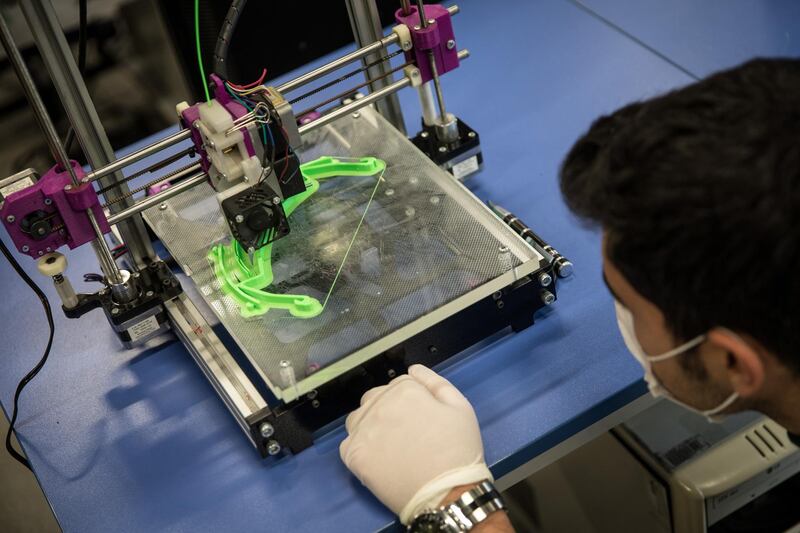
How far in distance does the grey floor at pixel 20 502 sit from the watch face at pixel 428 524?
153cm

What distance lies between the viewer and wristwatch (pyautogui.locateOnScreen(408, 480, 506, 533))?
3.79ft

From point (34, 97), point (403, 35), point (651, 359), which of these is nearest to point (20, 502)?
point (34, 97)

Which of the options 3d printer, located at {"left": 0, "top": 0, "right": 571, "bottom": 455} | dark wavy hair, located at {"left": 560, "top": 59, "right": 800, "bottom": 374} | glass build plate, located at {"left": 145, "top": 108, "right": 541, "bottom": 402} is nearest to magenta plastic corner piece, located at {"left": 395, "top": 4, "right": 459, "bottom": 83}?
3d printer, located at {"left": 0, "top": 0, "right": 571, "bottom": 455}

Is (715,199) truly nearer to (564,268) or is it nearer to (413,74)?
(564,268)

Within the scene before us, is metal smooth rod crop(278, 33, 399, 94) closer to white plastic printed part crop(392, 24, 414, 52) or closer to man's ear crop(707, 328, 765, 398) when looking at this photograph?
white plastic printed part crop(392, 24, 414, 52)

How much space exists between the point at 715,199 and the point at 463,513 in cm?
53

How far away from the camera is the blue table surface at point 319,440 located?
1266 mm

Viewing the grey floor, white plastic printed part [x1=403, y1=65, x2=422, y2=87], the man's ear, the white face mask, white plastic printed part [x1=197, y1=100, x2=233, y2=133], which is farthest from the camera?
the grey floor

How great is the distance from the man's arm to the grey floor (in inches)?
57.1

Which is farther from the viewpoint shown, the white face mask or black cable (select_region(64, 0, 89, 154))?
black cable (select_region(64, 0, 89, 154))

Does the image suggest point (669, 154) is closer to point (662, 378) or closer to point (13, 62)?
point (662, 378)

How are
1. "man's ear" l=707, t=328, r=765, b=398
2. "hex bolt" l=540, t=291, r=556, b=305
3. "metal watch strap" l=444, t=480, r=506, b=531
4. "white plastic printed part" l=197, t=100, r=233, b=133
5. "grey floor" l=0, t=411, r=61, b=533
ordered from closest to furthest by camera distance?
1. "man's ear" l=707, t=328, r=765, b=398
2. "metal watch strap" l=444, t=480, r=506, b=531
3. "white plastic printed part" l=197, t=100, r=233, b=133
4. "hex bolt" l=540, t=291, r=556, b=305
5. "grey floor" l=0, t=411, r=61, b=533

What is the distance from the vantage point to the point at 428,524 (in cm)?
115

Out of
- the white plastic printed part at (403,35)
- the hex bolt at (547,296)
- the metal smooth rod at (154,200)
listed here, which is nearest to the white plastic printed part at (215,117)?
the metal smooth rod at (154,200)
